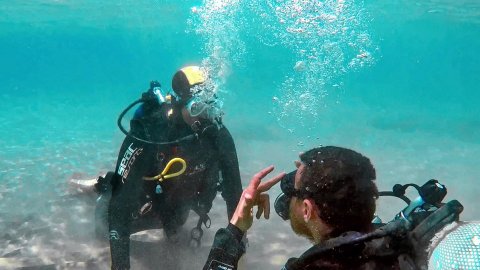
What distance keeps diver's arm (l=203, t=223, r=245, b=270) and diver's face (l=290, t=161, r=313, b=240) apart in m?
0.44

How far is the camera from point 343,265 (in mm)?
1869

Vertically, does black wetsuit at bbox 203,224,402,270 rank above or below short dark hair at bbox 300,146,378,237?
below

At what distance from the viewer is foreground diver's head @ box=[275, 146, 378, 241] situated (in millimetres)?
2111

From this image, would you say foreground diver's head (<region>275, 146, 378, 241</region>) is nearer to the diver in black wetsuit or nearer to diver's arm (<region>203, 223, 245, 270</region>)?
diver's arm (<region>203, 223, 245, 270</region>)

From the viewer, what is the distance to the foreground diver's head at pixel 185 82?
504cm

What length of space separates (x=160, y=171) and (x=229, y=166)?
3.03 ft

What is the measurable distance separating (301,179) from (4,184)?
34.6 ft

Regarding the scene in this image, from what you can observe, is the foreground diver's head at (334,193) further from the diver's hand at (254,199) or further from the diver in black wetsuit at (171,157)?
the diver in black wetsuit at (171,157)

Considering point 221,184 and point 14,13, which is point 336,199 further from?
point 14,13

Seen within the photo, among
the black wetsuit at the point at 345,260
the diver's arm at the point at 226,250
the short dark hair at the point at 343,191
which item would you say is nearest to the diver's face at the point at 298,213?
the short dark hair at the point at 343,191

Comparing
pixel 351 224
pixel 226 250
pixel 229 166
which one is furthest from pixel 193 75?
pixel 351 224

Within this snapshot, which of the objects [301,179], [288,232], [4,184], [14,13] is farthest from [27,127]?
[14,13]

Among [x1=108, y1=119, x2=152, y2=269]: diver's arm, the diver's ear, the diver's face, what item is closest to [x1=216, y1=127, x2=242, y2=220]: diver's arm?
[x1=108, y1=119, x2=152, y2=269]: diver's arm

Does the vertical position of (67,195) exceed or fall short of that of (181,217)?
it exceeds it
